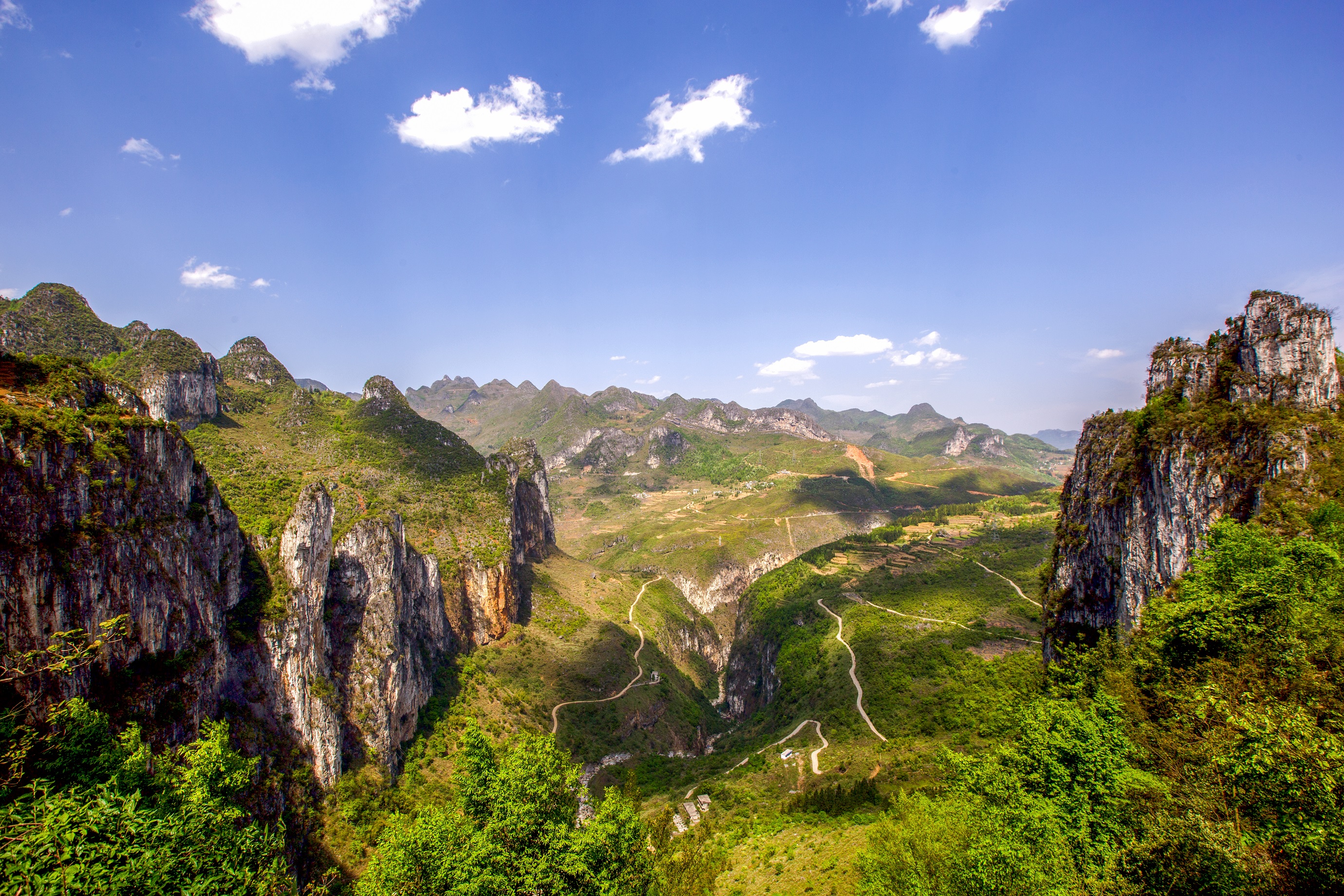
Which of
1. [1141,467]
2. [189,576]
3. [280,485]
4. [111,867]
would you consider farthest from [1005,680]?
[280,485]

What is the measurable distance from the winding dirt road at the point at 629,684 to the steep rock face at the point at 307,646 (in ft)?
65.2

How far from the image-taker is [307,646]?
145ft

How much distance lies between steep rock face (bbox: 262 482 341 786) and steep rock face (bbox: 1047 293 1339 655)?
209 feet

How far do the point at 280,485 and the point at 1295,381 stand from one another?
3483 inches

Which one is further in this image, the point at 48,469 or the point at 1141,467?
the point at 1141,467

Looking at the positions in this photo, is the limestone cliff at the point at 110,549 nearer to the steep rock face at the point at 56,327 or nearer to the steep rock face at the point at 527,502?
the steep rock face at the point at 527,502

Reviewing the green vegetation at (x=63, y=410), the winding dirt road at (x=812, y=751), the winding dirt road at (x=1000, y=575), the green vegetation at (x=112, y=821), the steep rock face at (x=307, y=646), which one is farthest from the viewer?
the winding dirt road at (x=1000, y=575)

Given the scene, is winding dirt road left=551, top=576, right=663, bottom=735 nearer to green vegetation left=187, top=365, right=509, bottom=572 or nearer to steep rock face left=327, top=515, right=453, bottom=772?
steep rock face left=327, top=515, right=453, bottom=772

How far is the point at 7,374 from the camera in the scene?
2998 cm

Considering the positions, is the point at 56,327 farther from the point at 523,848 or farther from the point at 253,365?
the point at 523,848

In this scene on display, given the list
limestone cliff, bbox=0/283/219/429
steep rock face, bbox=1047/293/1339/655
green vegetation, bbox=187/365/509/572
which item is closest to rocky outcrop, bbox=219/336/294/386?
green vegetation, bbox=187/365/509/572

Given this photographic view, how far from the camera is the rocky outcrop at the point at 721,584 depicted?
135375mm

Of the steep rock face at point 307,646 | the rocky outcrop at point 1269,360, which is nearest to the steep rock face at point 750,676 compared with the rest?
the steep rock face at point 307,646

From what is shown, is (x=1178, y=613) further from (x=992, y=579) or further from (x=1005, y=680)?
(x=992, y=579)
